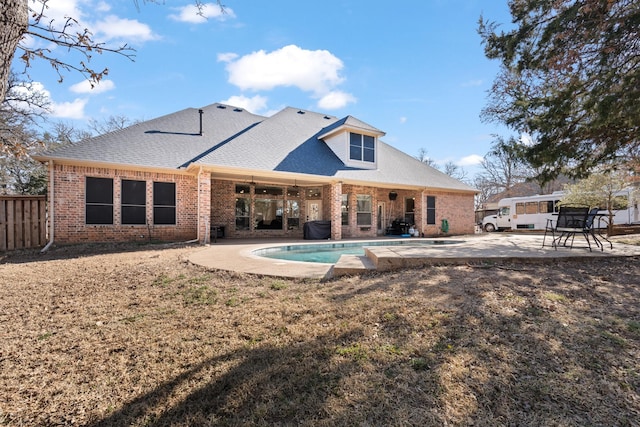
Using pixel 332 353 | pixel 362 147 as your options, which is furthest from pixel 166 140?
pixel 332 353

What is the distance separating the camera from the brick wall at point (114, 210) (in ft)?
34.4

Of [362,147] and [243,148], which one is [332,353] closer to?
[243,148]

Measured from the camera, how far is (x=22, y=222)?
10.1 meters

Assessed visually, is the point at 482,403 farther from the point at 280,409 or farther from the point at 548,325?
the point at 548,325

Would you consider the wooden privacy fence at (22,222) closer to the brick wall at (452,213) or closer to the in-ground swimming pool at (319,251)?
the in-ground swimming pool at (319,251)

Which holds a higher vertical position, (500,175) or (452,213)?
(500,175)

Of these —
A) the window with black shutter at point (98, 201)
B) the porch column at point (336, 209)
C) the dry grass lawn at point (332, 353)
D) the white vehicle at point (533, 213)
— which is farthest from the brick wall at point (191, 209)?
the white vehicle at point (533, 213)

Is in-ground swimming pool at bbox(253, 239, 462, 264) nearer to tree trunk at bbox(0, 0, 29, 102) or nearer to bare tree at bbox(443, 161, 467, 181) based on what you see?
tree trunk at bbox(0, 0, 29, 102)

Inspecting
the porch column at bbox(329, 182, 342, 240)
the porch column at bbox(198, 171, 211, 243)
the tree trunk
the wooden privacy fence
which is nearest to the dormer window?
the porch column at bbox(329, 182, 342, 240)

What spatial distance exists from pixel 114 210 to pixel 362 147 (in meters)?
11.4

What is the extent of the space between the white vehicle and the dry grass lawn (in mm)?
19448

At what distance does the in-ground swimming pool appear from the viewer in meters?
9.16

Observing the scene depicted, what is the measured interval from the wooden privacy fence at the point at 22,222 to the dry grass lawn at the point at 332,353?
7.61 metres

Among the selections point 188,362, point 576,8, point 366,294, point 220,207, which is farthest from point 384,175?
point 188,362
